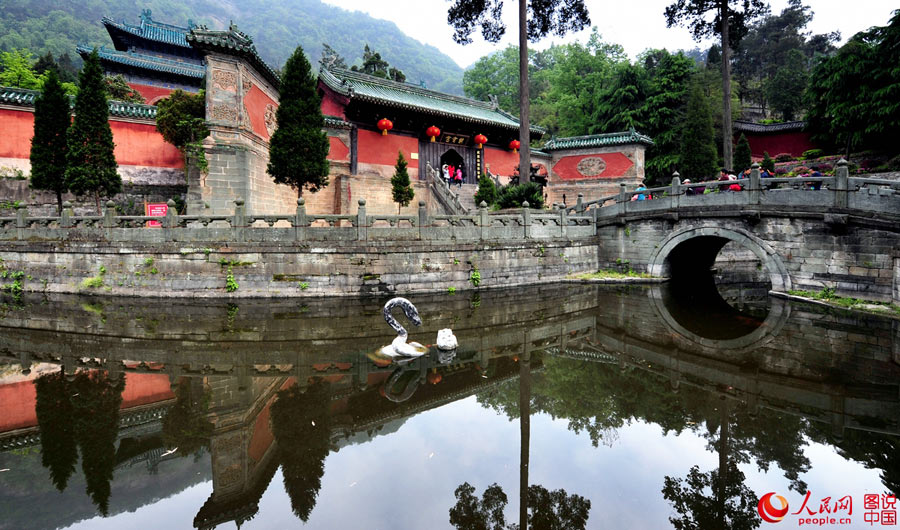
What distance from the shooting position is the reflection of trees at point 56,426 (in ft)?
12.7

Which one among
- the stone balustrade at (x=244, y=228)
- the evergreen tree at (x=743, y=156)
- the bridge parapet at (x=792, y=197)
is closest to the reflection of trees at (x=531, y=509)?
the stone balustrade at (x=244, y=228)

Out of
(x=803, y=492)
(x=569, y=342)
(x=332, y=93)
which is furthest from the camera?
(x=332, y=93)

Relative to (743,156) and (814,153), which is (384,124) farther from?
(814,153)

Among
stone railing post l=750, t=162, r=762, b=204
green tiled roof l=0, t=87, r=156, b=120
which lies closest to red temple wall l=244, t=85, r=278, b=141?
green tiled roof l=0, t=87, r=156, b=120

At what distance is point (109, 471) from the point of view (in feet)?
12.7

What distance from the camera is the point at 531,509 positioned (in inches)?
137

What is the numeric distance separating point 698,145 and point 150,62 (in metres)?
31.6

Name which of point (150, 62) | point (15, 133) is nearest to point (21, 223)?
point (15, 133)

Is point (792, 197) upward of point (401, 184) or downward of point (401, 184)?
downward

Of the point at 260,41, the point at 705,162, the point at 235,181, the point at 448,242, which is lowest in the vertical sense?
the point at 448,242

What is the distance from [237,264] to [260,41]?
94.8 m

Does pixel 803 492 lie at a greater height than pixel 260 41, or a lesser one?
lesser

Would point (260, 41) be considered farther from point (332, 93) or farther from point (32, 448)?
point (32, 448)

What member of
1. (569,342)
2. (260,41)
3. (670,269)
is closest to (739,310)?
(670,269)
